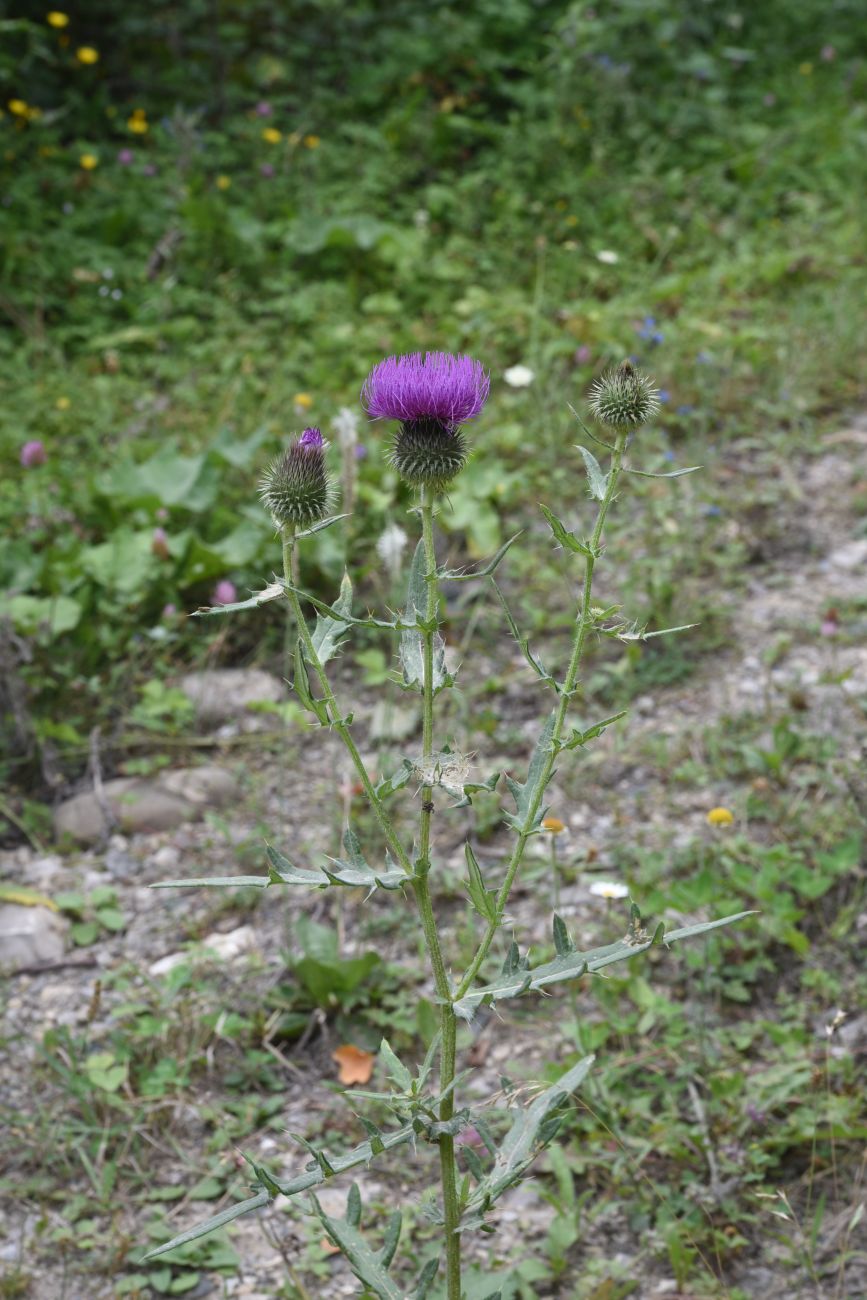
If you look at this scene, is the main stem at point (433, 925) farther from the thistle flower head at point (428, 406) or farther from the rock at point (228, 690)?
the rock at point (228, 690)

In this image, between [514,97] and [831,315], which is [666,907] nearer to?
[831,315]

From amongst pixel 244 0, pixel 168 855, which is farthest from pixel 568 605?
pixel 244 0

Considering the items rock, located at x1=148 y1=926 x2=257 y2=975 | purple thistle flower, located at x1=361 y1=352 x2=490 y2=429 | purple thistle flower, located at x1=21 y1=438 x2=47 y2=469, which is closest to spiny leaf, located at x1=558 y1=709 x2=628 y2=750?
purple thistle flower, located at x1=361 y1=352 x2=490 y2=429

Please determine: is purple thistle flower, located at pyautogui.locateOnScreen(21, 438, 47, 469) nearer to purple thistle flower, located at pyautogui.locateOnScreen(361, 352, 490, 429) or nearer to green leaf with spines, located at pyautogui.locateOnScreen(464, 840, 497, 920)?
purple thistle flower, located at pyautogui.locateOnScreen(361, 352, 490, 429)

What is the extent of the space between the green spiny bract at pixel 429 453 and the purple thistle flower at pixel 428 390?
0.01m

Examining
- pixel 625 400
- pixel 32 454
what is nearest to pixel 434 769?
pixel 625 400

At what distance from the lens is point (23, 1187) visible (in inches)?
87.5

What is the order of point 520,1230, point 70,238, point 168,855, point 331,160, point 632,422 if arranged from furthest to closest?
1. point 331,160
2. point 70,238
3. point 168,855
4. point 520,1230
5. point 632,422

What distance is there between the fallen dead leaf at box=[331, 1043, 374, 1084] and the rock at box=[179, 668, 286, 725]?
1.22 metres

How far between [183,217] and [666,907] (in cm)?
435

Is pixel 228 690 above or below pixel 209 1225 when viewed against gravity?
below

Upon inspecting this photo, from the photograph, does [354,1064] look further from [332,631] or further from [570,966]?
[332,631]

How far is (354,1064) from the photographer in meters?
2.50

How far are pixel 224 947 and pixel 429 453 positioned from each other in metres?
1.62
